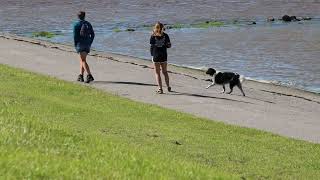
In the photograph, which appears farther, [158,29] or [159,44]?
[159,44]

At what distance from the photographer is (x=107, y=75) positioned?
853 inches

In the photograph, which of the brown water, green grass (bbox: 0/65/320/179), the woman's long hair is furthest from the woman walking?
the brown water

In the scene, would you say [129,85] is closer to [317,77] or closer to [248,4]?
[317,77]

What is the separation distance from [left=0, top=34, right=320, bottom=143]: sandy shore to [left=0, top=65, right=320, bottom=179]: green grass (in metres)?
1.08

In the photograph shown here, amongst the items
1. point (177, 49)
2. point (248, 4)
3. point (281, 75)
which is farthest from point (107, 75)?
point (248, 4)

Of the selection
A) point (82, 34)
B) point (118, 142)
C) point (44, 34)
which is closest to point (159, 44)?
point (82, 34)

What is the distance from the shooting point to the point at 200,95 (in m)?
18.2

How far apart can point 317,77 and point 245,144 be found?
15.3 metres

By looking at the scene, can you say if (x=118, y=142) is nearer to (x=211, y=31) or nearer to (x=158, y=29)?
(x=158, y=29)

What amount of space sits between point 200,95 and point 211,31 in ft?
91.1

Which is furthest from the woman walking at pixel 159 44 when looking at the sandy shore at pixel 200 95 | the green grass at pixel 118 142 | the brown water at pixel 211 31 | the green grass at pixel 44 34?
the green grass at pixel 44 34

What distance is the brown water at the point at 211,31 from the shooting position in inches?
1161

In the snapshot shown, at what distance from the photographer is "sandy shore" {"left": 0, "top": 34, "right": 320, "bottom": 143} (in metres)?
14.8

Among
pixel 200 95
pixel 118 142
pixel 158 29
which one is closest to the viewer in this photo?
pixel 118 142
